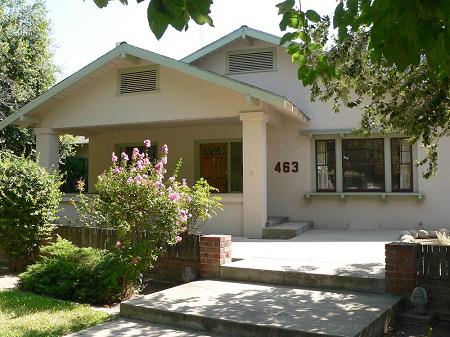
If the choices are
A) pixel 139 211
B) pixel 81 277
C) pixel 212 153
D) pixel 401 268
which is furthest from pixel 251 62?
pixel 401 268

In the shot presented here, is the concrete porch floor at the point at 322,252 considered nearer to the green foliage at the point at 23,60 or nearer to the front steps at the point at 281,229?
the front steps at the point at 281,229

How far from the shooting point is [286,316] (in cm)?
559

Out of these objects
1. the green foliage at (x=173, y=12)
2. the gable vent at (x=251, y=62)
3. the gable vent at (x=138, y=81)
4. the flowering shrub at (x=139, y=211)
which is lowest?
the flowering shrub at (x=139, y=211)

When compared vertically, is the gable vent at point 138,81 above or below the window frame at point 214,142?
above

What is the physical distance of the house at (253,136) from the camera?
41.0 ft

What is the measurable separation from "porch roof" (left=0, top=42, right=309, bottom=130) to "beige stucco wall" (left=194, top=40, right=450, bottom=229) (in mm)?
805

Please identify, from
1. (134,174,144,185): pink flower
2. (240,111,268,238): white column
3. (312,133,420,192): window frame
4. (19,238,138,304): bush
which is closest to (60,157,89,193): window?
(312,133,420,192): window frame

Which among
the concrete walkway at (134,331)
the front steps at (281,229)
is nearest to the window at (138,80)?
the front steps at (281,229)

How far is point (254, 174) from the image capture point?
12.3 metres

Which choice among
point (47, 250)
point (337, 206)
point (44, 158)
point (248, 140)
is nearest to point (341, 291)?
point (47, 250)

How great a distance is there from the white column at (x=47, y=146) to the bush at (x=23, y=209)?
5.19 m

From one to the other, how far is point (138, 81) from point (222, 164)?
13.3 feet

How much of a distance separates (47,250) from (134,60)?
264 inches

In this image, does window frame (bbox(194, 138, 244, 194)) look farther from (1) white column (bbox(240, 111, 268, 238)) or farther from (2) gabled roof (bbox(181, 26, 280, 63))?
(1) white column (bbox(240, 111, 268, 238))
